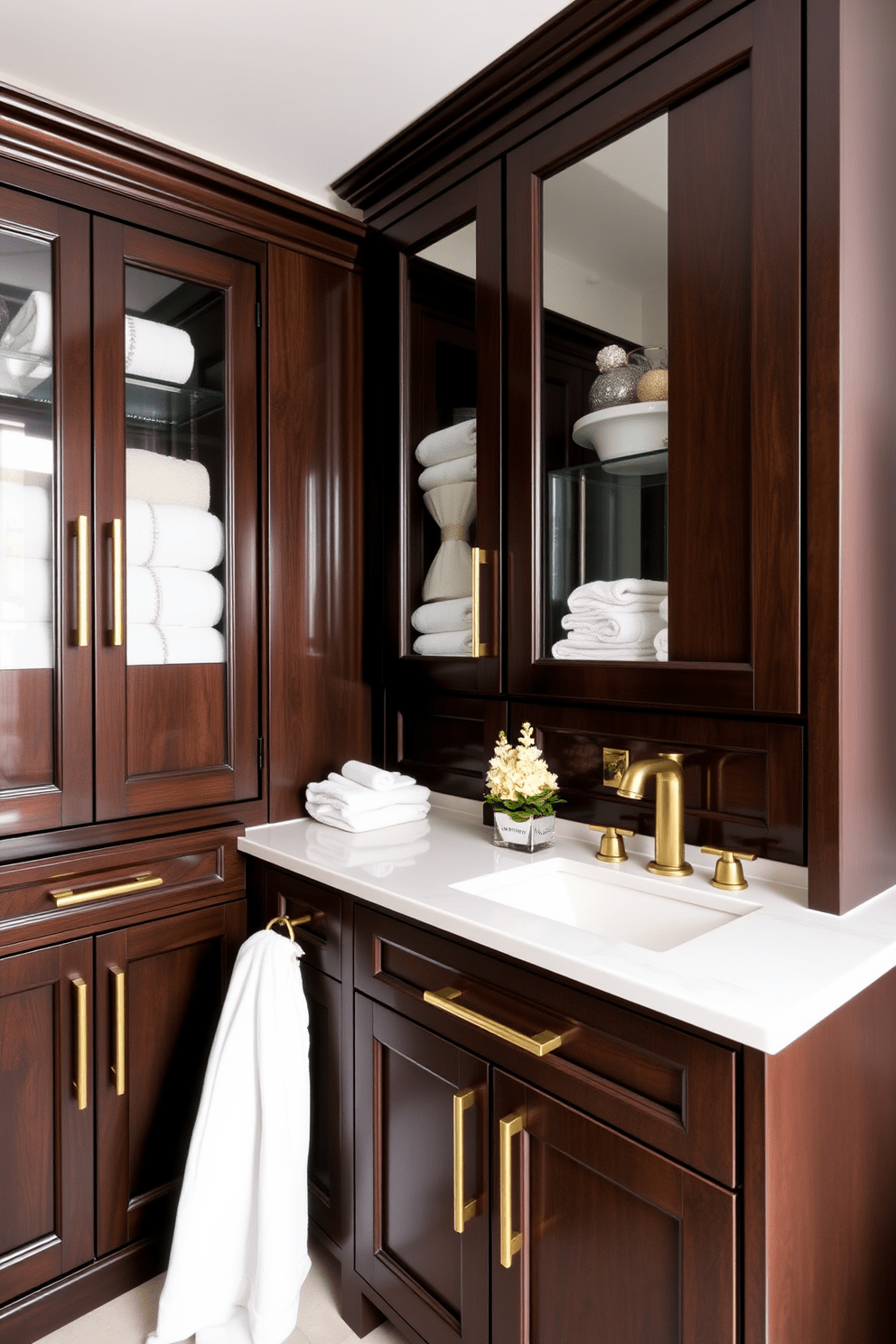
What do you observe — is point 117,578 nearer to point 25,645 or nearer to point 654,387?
point 25,645

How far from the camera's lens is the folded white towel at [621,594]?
147 cm

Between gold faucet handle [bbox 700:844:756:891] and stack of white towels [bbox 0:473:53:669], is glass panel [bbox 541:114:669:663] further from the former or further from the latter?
stack of white towels [bbox 0:473:53:669]

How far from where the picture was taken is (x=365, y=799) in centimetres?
181

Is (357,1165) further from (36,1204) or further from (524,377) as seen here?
(524,377)

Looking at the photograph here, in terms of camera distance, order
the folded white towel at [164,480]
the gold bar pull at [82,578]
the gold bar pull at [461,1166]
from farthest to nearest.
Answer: the folded white towel at [164,480], the gold bar pull at [82,578], the gold bar pull at [461,1166]

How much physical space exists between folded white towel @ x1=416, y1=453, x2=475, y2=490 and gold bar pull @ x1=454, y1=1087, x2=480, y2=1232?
1221 mm

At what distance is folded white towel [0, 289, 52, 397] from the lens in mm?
1563

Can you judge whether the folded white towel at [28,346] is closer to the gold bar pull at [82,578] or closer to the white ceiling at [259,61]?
the gold bar pull at [82,578]

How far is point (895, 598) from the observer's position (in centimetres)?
135

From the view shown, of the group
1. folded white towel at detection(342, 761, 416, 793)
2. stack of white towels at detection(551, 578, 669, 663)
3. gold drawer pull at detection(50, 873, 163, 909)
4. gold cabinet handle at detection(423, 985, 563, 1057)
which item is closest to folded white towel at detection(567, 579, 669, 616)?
stack of white towels at detection(551, 578, 669, 663)

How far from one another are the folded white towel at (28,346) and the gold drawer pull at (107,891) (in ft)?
3.15

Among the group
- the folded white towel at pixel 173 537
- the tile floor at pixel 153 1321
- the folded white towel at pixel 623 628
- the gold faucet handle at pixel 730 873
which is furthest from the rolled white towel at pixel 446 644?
the tile floor at pixel 153 1321

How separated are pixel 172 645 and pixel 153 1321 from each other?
1329 mm

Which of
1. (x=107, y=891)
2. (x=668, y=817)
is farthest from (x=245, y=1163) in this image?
(x=668, y=817)
